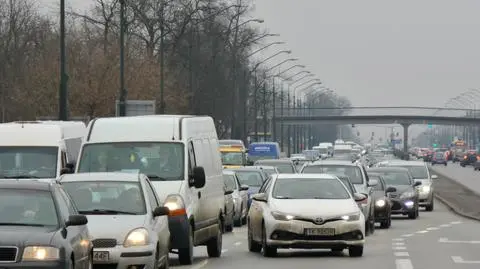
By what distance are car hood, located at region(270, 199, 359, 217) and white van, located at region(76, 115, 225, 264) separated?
1.18 metres

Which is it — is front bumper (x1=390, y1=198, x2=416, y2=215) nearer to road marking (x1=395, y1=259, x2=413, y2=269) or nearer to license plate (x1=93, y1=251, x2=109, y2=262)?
road marking (x1=395, y1=259, x2=413, y2=269)

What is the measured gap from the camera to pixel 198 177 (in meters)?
22.0

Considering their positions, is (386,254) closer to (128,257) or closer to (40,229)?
(128,257)

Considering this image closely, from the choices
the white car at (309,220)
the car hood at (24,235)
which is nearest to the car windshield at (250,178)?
the white car at (309,220)

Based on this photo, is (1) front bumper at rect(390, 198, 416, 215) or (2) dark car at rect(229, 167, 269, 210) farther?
(1) front bumper at rect(390, 198, 416, 215)

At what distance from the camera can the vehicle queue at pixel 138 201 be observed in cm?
1519

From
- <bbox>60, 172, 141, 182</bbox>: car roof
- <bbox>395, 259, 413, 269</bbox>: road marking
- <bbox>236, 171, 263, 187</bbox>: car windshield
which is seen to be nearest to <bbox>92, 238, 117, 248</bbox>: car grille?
<bbox>60, 172, 141, 182</bbox>: car roof

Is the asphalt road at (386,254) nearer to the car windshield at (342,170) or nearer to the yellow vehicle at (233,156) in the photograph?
the car windshield at (342,170)

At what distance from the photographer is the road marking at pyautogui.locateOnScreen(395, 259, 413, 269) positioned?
21.5 metres

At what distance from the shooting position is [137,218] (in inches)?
725

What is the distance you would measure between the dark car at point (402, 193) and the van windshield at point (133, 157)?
2029cm

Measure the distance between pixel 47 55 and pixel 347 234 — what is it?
5401 centimetres

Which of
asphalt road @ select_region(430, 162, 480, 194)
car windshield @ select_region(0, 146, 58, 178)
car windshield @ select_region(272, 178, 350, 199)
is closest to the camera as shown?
car windshield @ select_region(272, 178, 350, 199)

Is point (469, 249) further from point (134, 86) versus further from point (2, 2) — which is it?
point (2, 2)
